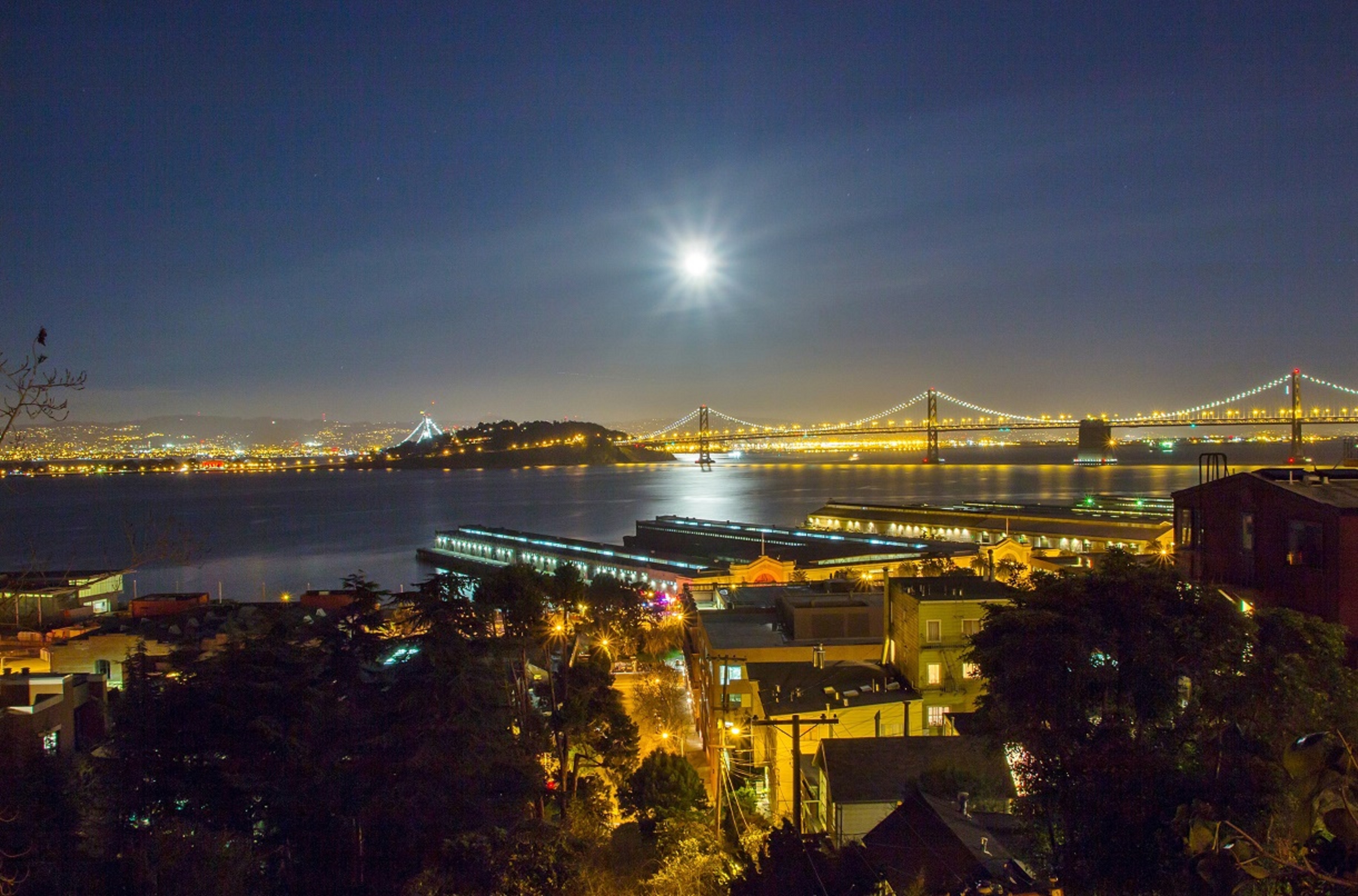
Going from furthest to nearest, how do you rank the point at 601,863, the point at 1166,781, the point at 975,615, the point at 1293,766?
the point at 975,615 < the point at 601,863 < the point at 1166,781 < the point at 1293,766

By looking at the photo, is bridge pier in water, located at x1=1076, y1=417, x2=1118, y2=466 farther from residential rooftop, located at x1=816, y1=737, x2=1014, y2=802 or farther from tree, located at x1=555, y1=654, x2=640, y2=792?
residential rooftop, located at x1=816, y1=737, x2=1014, y2=802

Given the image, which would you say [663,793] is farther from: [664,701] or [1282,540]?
[1282,540]

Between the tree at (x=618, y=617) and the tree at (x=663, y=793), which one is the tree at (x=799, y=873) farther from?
the tree at (x=618, y=617)

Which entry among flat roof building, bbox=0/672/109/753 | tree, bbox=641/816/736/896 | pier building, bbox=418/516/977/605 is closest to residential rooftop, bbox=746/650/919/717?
tree, bbox=641/816/736/896

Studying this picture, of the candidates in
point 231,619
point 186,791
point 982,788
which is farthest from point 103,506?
point 982,788

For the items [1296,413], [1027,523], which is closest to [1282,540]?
[1027,523]

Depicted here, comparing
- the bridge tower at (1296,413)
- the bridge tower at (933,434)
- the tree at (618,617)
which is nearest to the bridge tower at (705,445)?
the bridge tower at (933,434)

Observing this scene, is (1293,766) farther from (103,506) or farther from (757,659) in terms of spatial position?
(103,506)
